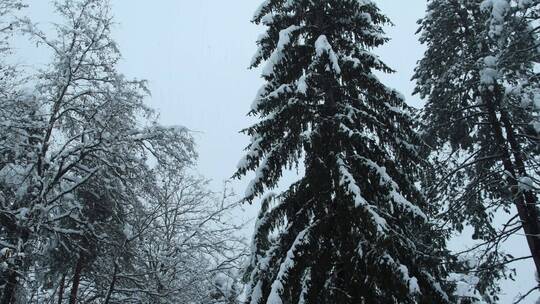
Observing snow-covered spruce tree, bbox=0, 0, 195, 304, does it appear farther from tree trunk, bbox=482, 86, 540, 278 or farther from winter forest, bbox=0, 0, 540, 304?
tree trunk, bbox=482, 86, 540, 278

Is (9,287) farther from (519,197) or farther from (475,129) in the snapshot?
(475,129)

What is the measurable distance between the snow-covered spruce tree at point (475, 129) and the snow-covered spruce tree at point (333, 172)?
200 centimetres

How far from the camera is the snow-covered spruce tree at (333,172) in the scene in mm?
7830

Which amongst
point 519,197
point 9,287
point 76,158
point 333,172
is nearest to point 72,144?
point 76,158

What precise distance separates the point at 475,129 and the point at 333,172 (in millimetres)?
6990

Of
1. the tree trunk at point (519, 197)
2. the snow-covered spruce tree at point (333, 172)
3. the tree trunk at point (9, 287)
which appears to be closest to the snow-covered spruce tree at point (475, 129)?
the tree trunk at point (519, 197)

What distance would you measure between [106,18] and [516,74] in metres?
10.6

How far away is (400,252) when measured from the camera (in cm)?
801

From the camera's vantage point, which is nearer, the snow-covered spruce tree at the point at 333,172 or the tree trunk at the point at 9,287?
the snow-covered spruce tree at the point at 333,172

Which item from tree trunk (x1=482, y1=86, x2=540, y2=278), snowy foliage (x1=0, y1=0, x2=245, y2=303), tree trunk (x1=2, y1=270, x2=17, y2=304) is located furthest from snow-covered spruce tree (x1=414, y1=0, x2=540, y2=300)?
tree trunk (x1=2, y1=270, x2=17, y2=304)

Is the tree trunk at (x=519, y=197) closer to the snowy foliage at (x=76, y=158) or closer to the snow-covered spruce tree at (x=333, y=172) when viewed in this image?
the snow-covered spruce tree at (x=333, y=172)

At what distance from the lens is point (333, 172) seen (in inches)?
329

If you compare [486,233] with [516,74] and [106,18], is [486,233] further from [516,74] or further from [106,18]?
[106,18]

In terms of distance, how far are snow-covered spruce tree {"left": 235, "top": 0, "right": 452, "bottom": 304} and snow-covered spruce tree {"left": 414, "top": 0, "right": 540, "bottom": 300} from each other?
2.00 metres
